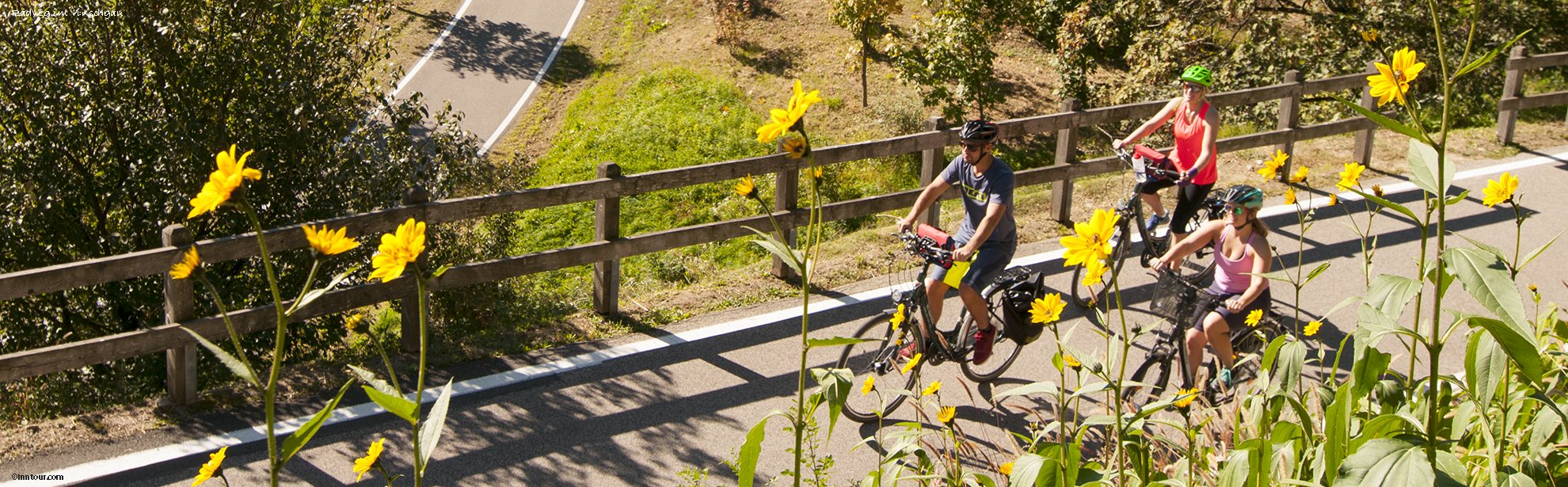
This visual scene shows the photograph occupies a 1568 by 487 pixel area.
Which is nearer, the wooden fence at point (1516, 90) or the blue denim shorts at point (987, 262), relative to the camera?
the blue denim shorts at point (987, 262)

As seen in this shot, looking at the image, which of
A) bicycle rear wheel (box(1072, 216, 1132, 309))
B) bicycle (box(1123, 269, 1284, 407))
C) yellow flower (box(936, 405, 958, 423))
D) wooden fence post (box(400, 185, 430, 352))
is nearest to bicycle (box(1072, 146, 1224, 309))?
bicycle rear wheel (box(1072, 216, 1132, 309))

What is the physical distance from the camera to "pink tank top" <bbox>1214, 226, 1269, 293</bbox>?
5.57 meters

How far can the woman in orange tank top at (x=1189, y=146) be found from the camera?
7.32 m

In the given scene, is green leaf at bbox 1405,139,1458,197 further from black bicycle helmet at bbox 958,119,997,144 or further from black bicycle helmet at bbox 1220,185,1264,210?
black bicycle helmet at bbox 958,119,997,144

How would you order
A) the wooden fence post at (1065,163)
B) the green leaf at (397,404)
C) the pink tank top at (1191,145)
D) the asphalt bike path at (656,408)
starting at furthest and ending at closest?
the wooden fence post at (1065,163)
the pink tank top at (1191,145)
the asphalt bike path at (656,408)
the green leaf at (397,404)

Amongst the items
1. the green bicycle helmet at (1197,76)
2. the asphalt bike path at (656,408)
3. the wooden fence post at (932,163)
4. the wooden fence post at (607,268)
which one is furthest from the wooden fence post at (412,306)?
the green bicycle helmet at (1197,76)

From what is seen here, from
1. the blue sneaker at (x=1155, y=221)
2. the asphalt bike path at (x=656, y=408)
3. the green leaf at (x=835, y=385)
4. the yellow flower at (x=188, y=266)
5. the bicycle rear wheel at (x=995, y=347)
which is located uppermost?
the yellow flower at (x=188, y=266)

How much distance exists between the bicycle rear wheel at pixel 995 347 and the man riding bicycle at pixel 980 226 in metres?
0.08

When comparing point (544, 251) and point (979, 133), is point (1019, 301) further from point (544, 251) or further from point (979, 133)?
point (544, 251)

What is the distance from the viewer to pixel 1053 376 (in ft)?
20.9

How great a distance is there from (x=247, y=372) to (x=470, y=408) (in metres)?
4.72

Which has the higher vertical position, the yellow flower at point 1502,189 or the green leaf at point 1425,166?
the green leaf at point 1425,166

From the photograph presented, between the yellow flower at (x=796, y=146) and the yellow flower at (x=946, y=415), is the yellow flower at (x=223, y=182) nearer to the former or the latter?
the yellow flower at (x=796, y=146)

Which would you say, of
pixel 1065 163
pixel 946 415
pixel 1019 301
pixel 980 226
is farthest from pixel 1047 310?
pixel 1065 163
